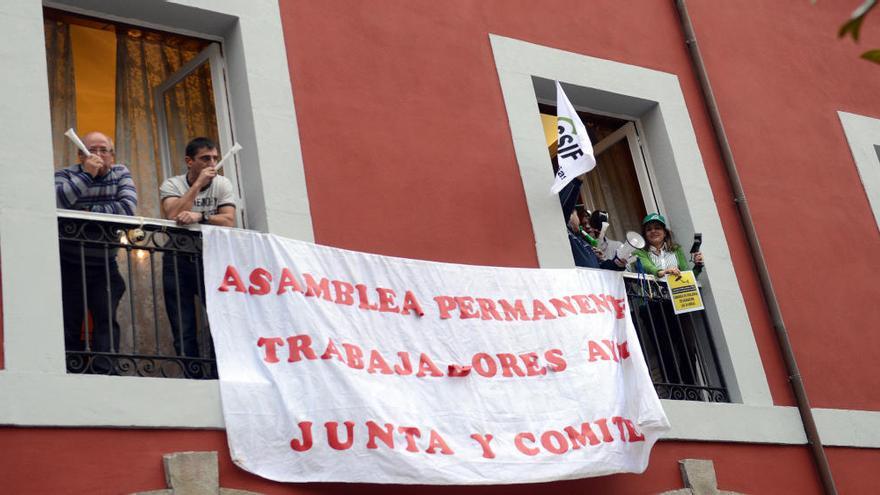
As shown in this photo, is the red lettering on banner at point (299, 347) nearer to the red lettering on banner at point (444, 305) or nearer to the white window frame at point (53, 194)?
the white window frame at point (53, 194)

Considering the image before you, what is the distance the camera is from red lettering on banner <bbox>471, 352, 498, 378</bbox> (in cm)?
742

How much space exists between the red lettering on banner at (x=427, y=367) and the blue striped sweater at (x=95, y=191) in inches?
73.5

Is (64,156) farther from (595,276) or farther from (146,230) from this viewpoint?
(595,276)

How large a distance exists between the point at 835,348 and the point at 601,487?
2.86 m

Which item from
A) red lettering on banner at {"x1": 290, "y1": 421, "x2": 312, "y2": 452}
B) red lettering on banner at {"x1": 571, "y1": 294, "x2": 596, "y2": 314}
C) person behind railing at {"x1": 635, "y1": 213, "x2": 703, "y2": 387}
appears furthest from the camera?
person behind railing at {"x1": 635, "y1": 213, "x2": 703, "y2": 387}

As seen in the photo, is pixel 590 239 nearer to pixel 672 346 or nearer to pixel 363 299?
pixel 672 346

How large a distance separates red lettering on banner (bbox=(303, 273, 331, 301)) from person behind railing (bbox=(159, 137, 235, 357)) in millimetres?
594

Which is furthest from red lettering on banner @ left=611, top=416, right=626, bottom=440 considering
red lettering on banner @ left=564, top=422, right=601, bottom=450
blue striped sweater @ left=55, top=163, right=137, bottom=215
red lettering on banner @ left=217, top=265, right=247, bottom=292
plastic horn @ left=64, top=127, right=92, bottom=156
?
plastic horn @ left=64, top=127, right=92, bottom=156

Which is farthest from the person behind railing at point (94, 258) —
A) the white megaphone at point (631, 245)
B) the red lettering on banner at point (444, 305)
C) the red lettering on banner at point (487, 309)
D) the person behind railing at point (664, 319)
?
the person behind railing at point (664, 319)

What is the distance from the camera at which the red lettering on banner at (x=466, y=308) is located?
24.8 ft

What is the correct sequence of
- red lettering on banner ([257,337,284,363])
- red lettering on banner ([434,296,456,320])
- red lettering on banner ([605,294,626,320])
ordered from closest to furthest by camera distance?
red lettering on banner ([257,337,284,363]) < red lettering on banner ([434,296,456,320]) < red lettering on banner ([605,294,626,320])

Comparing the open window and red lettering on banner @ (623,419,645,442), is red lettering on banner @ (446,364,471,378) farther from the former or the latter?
the open window

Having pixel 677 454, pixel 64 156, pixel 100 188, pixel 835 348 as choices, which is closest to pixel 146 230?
pixel 100 188

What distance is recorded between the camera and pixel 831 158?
10719 millimetres
